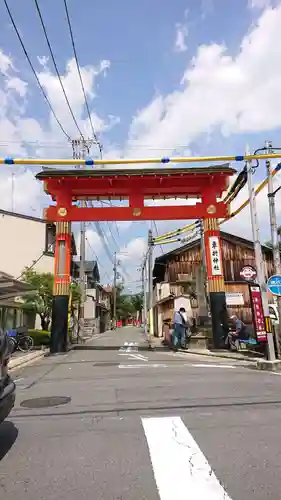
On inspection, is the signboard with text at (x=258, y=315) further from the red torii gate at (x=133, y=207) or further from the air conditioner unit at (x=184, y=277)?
the air conditioner unit at (x=184, y=277)

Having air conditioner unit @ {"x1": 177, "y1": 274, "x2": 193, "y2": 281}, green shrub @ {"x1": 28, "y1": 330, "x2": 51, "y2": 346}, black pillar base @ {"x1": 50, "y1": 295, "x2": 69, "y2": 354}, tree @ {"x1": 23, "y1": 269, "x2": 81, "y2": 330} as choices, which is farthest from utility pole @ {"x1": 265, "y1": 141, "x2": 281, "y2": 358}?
air conditioner unit @ {"x1": 177, "y1": 274, "x2": 193, "y2": 281}

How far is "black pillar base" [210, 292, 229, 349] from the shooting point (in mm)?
16906

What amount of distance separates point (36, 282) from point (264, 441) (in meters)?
22.7

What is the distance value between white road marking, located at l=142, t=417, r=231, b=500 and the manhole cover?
6.89ft

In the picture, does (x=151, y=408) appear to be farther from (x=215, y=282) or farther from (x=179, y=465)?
(x=215, y=282)

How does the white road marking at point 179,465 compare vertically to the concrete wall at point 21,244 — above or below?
below

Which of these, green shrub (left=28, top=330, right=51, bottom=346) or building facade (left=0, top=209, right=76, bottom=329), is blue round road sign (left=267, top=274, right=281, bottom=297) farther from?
building facade (left=0, top=209, right=76, bottom=329)

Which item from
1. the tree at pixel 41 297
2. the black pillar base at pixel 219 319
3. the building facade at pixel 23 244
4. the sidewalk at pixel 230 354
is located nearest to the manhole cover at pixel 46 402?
the sidewalk at pixel 230 354

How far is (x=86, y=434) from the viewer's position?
4.74 metres

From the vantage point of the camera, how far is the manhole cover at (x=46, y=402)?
6.44 meters

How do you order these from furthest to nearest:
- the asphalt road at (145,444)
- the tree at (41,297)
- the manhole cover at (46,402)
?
1. the tree at (41,297)
2. the manhole cover at (46,402)
3. the asphalt road at (145,444)

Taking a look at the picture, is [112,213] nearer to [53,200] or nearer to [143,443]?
[53,200]

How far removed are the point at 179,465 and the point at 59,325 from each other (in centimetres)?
1439

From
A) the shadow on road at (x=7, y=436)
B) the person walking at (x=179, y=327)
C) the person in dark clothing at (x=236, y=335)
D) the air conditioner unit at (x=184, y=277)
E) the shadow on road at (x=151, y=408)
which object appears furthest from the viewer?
the air conditioner unit at (x=184, y=277)
